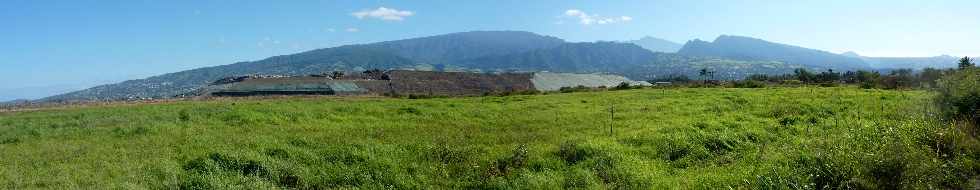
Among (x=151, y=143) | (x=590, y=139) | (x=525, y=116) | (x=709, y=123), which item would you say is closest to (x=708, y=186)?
(x=590, y=139)

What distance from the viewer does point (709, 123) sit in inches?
878

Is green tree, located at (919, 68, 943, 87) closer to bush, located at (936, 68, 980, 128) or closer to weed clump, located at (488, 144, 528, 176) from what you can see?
bush, located at (936, 68, 980, 128)

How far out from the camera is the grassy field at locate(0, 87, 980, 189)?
1333 cm

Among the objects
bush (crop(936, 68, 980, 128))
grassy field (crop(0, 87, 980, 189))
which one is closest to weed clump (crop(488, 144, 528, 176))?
grassy field (crop(0, 87, 980, 189))

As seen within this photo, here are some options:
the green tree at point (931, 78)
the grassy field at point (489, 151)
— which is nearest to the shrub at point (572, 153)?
the grassy field at point (489, 151)

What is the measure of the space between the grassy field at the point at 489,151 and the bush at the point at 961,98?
618mm

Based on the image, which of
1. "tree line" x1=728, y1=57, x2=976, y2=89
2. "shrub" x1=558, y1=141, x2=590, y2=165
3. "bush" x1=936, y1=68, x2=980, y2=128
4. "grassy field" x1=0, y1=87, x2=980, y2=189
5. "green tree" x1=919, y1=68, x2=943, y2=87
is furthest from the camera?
"tree line" x1=728, y1=57, x2=976, y2=89

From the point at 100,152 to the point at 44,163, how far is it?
145cm

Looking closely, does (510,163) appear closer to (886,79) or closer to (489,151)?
(489,151)

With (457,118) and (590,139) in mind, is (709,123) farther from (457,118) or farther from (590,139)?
(457,118)

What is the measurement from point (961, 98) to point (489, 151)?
16.6 meters

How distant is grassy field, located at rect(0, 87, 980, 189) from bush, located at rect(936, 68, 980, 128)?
618 millimetres

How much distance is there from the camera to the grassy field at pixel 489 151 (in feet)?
43.7

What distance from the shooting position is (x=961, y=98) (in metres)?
20.6
